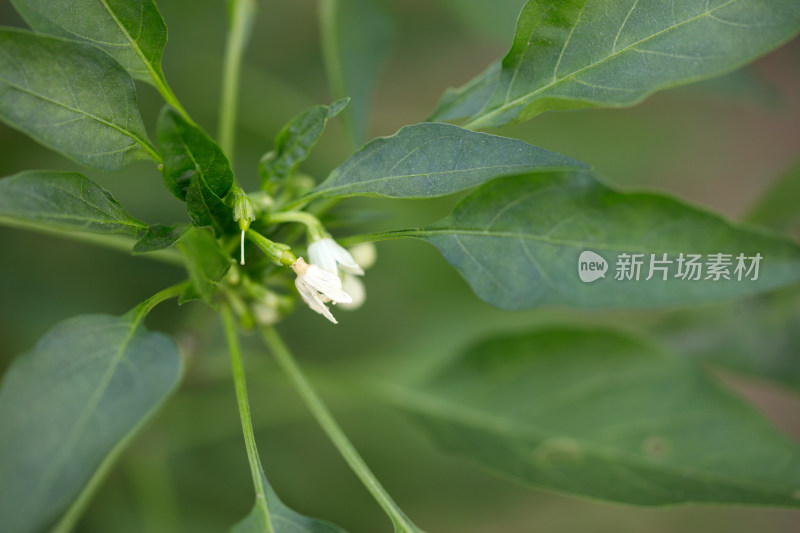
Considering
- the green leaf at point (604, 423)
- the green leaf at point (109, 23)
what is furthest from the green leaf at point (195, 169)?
the green leaf at point (604, 423)

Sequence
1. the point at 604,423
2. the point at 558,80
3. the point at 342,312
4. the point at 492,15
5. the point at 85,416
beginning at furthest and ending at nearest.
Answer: the point at 342,312
the point at 492,15
the point at 604,423
the point at 558,80
the point at 85,416

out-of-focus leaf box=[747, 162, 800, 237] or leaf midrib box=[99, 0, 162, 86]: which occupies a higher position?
out-of-focus leaf box=[747, 162, 800, 237]

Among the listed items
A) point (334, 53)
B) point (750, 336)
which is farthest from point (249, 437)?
point (750, 336)

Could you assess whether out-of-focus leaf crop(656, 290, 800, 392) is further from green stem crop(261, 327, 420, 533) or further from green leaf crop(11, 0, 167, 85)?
green leaf crop(11, 0, 167, 85)

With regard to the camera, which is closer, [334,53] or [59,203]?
[59,203]

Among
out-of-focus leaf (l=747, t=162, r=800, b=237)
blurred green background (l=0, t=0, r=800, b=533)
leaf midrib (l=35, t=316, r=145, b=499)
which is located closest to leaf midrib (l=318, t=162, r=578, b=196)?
leaf midrib (l=35, t=316, r=145, b=499)

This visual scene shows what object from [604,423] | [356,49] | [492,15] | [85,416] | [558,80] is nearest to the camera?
[85,416]

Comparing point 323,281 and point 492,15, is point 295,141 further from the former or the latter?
point 492,15
